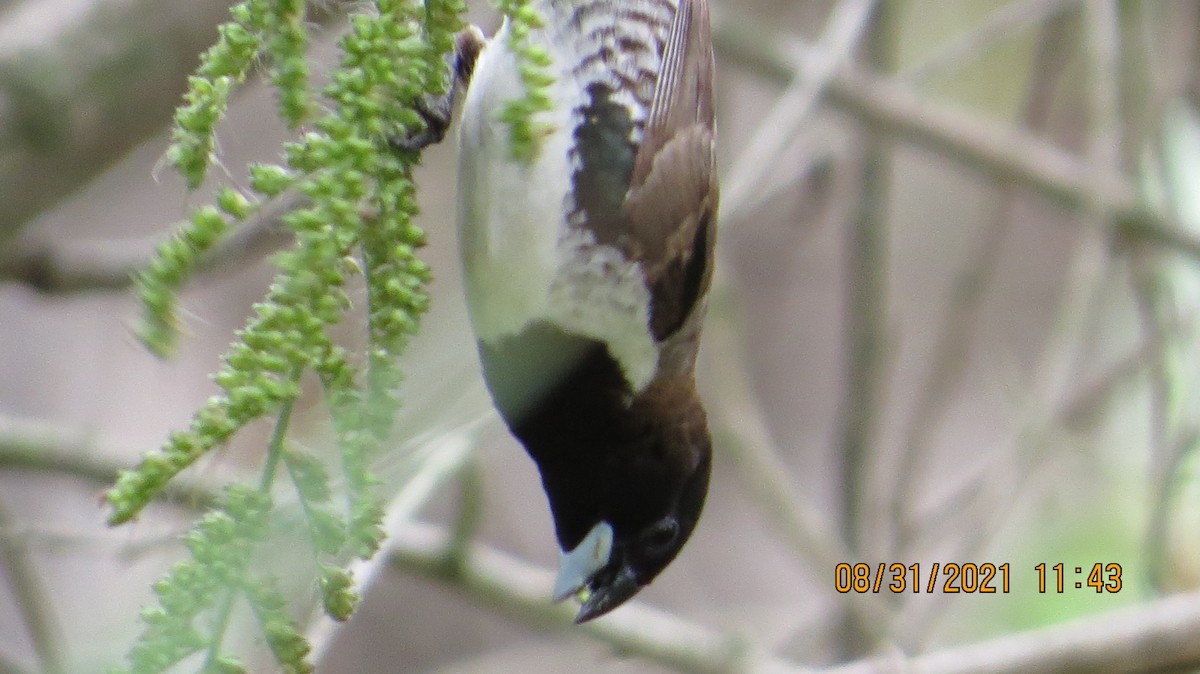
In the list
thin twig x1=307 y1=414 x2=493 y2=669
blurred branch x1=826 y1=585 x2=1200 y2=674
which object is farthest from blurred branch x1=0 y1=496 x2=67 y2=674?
blurred branch x1=826 y1=585 x2=1200 y2=674

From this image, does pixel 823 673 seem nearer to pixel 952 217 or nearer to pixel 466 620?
pixel 466 620

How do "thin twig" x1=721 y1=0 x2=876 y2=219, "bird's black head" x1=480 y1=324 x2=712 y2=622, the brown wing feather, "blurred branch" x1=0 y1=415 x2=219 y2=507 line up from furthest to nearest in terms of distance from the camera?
"blurred branch" x1=0 y1=415 x2=219 y2=507
"thin twig" x1=721 y1=0 x2=876 y2=219
"bird's black head" x1=480 y1=324 x2=712 y2=622
the brown wing feather

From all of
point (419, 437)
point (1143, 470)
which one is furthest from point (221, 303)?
point (419, 437)

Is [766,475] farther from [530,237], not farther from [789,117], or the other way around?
[530,237]

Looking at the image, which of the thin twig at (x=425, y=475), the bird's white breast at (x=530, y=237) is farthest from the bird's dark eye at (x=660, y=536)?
the bird's white breast at (x=530, y=237)

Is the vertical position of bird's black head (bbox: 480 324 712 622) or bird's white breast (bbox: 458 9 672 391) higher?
bird's white breast (bbox: 458 9 672 391)

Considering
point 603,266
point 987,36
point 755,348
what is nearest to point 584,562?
point 603,266

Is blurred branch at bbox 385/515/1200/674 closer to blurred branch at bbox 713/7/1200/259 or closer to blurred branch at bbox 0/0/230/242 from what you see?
blurred branch at bbox 0/0/230/242
